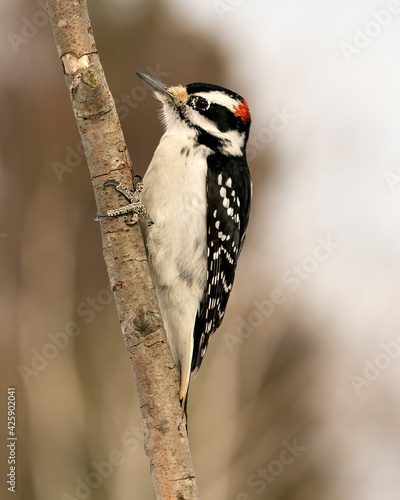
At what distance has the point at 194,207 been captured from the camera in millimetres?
2537

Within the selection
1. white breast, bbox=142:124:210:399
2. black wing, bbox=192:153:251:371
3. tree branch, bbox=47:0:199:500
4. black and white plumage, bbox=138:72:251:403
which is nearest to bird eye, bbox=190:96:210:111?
black and white plumage, bbox=138:72:251:403

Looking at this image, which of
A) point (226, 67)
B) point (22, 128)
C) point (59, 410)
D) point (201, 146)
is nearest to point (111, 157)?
point (201, 146)

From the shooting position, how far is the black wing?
8.51 feet

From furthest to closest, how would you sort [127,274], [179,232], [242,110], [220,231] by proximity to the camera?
[242,110] < [220,231] < [179,232] < [127,274]

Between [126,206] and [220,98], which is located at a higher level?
[220,98]

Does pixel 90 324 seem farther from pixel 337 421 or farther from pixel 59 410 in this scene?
pixel 337 421

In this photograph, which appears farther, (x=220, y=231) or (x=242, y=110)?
(x=242, y=110)

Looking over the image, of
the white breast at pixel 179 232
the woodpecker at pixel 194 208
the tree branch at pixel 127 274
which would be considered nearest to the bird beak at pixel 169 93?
the woodpecker at pixel 194 208

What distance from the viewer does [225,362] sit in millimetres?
5660

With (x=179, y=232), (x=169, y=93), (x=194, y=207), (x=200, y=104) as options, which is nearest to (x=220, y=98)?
(x=200, y=104)

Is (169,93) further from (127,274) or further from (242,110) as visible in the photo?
(127,274)

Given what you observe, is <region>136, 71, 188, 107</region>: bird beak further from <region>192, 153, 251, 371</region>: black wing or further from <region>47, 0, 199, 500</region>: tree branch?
<region>47, 0, 199, 500</region>: tree branch

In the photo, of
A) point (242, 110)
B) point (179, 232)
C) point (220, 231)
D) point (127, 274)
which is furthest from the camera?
point (242, 110)

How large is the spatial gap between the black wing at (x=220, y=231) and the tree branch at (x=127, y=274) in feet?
2.10
